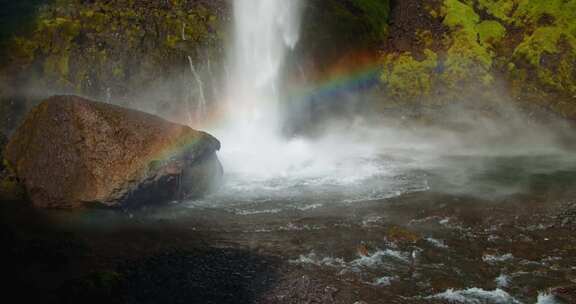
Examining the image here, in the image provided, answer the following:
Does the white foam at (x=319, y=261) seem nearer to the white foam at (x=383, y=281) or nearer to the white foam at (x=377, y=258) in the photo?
the white foam at (x=377, y=258)

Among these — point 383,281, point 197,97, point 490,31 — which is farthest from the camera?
point 490,31

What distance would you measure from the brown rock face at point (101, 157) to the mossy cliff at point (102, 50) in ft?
35.4

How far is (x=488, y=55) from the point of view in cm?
4534

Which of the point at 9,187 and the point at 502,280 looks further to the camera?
the point at 9,187

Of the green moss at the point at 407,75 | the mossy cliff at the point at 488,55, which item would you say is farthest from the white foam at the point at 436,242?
the green moss at the point at 407,75

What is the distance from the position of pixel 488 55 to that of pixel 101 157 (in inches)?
1398

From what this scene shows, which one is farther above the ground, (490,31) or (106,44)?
(490,31)

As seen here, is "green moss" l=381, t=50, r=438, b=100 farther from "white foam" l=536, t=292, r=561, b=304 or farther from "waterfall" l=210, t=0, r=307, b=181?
"white foam" l=536, t=292, r=561, b=304

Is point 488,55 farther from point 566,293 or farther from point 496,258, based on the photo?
point 566,293

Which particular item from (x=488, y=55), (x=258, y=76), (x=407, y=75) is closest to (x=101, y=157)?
(x=258, y=76)

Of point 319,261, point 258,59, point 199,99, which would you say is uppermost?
point 258,59

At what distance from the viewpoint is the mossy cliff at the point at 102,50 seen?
3469 cm

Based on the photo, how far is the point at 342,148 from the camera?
3609 centimetres

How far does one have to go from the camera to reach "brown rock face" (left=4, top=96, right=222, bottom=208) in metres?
22.8
